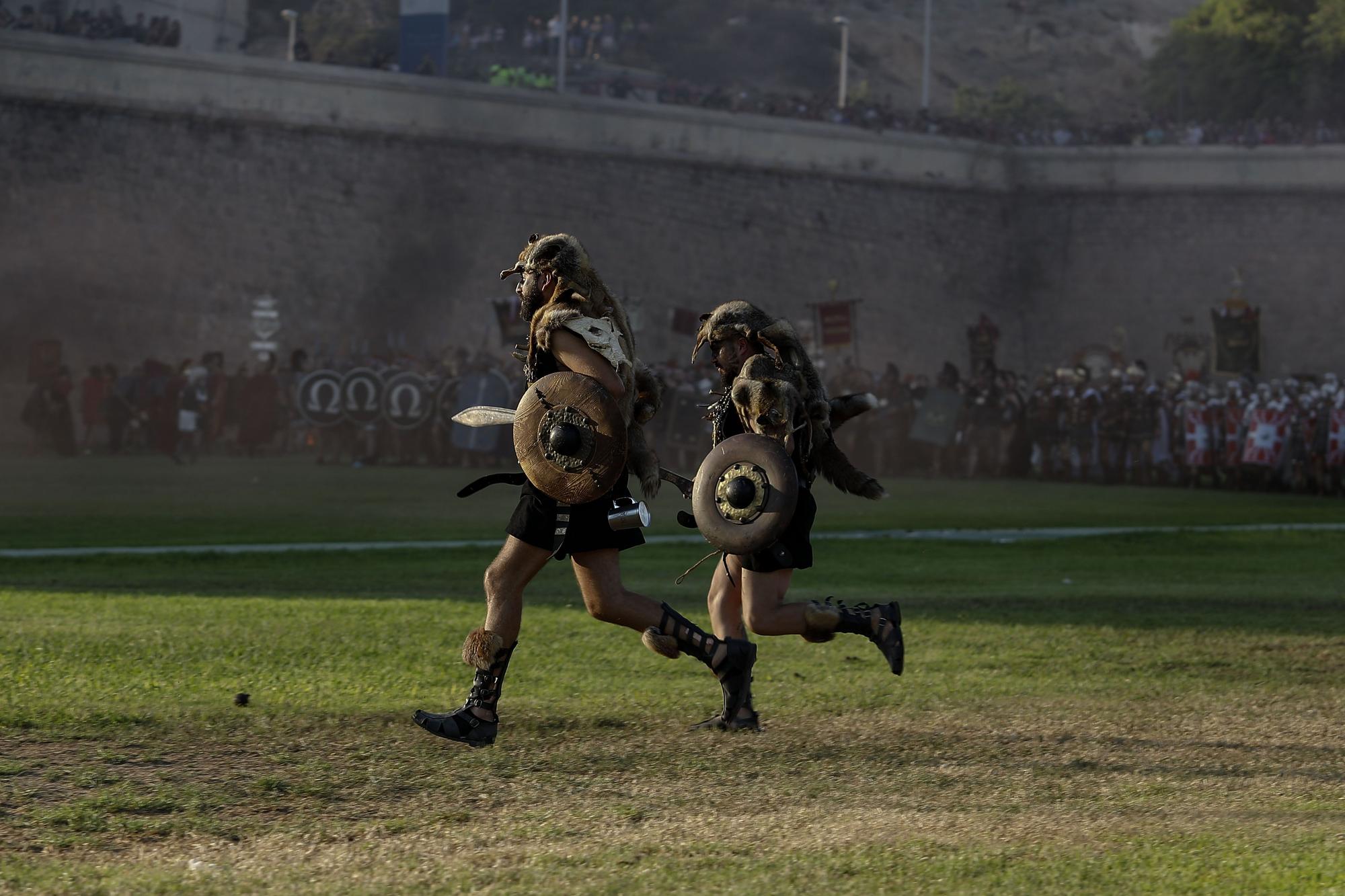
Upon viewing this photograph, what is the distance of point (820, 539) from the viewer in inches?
667

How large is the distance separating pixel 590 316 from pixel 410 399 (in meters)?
22.1

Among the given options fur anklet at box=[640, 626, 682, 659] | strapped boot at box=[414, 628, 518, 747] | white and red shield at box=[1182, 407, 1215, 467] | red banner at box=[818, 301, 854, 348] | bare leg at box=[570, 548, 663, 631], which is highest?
red banner at box=[818, 301, 854, 348]

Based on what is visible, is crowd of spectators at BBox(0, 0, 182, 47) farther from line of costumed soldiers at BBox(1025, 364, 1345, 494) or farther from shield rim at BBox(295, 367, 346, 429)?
Result: line of costumed soldiers at BBox(1025, 364, 1345, 494)

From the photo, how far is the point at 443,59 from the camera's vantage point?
139 feet

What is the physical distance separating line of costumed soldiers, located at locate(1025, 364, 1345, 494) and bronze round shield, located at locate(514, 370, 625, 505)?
70.8 ft

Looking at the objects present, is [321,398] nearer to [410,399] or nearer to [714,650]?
[410,399]

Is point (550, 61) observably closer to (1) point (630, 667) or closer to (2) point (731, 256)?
(2) point (731, 256)

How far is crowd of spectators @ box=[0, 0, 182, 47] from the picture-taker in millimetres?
37281

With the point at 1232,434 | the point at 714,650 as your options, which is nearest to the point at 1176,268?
the point at 1232,434

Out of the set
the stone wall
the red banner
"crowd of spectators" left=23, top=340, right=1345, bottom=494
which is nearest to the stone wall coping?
the stone wall

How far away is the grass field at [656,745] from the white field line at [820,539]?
1035 mm

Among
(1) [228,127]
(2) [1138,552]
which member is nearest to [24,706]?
(2) [1138,552]

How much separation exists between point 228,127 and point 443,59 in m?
5.91

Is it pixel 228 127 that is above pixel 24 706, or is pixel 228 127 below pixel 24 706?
above
